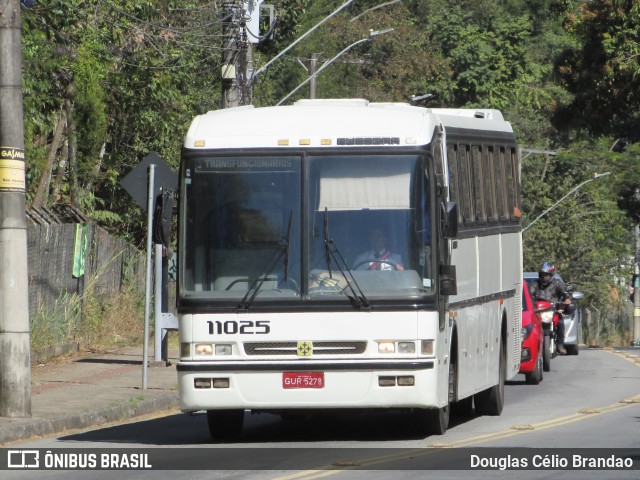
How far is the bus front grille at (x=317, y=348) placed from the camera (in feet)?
44.0

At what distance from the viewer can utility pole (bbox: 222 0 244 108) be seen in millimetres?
23453

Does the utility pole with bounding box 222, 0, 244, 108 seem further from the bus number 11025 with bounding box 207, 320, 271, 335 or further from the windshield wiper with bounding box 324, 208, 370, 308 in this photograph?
the bus number 11025 with bounding box 207, 320, 271, 335

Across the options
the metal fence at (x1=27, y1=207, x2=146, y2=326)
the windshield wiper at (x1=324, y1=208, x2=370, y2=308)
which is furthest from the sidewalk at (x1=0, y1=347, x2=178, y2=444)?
the windshield wiper at (x1=324, y1=208, x2=370, y2=308)

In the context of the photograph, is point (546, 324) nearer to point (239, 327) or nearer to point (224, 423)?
point (224, 423)

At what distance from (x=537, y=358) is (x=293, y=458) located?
990 cm

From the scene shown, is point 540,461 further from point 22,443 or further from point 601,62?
point 601,62

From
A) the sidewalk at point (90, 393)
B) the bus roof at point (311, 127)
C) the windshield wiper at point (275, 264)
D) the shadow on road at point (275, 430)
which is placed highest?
the bus roof at point (311, 127)

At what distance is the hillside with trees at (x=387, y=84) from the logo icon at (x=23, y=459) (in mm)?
11228

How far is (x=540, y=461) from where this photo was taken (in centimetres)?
1202

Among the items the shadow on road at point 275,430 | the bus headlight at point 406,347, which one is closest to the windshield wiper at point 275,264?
the bus headlight at point 406,347

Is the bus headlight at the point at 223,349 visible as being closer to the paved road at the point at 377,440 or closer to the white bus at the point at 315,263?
the white bus at the point at 315,263

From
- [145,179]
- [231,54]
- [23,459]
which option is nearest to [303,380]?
[23,459]

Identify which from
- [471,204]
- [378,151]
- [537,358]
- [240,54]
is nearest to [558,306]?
[537,358]

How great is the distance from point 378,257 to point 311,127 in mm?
1388
